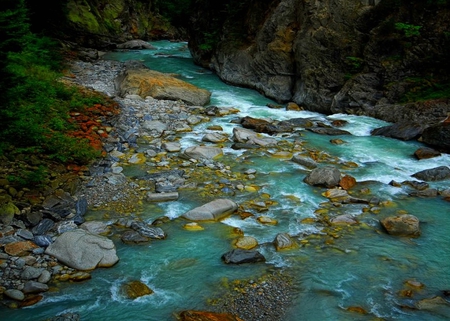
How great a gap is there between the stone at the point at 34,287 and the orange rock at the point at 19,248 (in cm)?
86

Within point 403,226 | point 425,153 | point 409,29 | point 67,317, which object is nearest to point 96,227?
point 67,317

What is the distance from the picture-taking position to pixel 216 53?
24.8 meters

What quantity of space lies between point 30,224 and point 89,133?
496cm

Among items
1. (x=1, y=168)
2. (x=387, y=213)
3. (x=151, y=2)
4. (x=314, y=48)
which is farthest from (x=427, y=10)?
(x=151, y=2)

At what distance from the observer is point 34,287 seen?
6.05 metres

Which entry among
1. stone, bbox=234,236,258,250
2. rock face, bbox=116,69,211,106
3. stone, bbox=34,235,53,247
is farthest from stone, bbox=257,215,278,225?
rock face, bbox=116,69,211,106

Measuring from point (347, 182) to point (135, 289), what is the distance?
20.1ft

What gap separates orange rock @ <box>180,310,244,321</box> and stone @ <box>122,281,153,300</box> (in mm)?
809

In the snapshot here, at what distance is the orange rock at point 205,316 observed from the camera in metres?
5.54

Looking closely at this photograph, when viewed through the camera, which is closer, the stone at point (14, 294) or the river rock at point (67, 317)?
the river rock at point (67, 317)

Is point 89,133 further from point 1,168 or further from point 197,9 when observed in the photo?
point 197,9

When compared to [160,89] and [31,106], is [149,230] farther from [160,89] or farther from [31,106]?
[160,89]

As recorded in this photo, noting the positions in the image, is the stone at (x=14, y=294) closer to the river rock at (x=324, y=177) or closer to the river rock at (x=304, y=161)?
the river rock at (x=324, y=177)

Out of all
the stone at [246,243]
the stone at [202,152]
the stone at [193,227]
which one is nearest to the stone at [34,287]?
the stone at [193,227]
